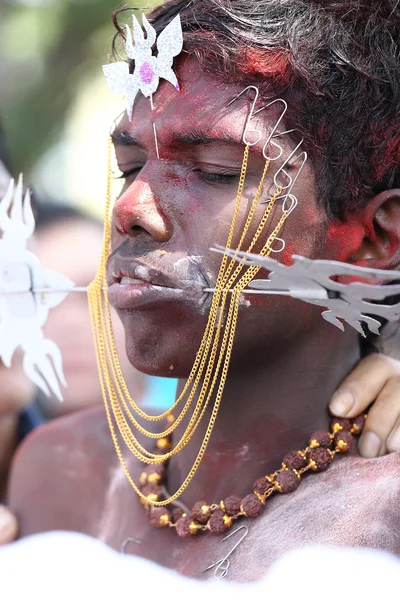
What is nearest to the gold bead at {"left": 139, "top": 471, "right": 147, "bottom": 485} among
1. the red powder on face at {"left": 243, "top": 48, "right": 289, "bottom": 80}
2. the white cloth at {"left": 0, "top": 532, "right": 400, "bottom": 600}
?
the white cloth at {"left": 0, "top": 532, "right": 400, "bottom": 600}

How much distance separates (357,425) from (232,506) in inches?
16.1

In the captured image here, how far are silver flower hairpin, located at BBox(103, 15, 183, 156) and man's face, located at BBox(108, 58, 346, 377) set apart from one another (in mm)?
34

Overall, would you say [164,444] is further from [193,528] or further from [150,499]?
[193,528]

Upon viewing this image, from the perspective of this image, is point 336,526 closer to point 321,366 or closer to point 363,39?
point 321,366

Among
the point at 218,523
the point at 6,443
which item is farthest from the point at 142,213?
the point at 6,443

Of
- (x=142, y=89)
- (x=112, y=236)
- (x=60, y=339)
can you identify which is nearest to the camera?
(x=142, y=89)

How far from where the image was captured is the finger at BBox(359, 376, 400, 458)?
2217 millimetres

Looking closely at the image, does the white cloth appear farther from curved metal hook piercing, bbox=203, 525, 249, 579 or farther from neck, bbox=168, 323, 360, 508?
neck, bbox=168, 323, 360, 508

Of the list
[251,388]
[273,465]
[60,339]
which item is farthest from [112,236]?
[60,339]

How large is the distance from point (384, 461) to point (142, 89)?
116 cm

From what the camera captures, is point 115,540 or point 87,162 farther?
point 87,162

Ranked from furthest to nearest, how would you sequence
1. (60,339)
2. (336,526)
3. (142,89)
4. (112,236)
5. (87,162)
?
(87,162) < (60,339) < (112,236) < (142,89) < (336,526)

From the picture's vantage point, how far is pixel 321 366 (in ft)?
7.61

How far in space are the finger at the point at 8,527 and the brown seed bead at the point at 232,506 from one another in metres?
0.89
